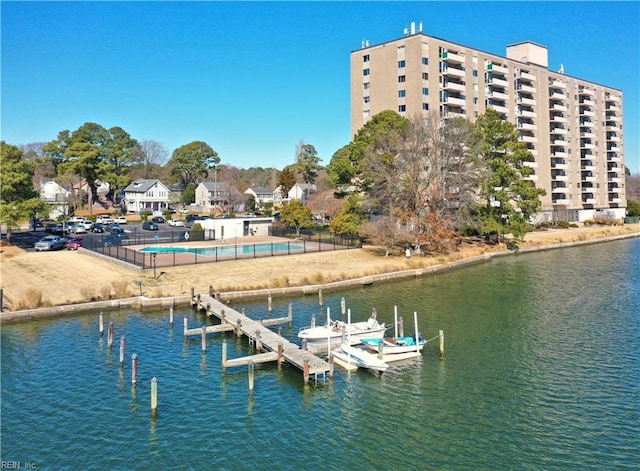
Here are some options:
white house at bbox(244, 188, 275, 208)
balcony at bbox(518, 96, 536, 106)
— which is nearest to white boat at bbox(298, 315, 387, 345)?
balcony at bbox(518, 96, 536, 106)

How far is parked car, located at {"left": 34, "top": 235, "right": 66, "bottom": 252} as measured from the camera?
5411 centimetres

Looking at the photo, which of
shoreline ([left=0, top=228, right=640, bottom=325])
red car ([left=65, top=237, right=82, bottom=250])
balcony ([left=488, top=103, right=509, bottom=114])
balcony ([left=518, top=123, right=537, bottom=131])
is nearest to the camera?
shoreline ([left=0, top=228, right=640, bottom=325])

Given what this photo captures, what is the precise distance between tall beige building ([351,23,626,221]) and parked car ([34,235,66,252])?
160ft

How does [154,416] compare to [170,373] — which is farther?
[170,373]

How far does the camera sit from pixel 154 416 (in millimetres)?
19094

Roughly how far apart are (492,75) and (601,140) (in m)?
45.4

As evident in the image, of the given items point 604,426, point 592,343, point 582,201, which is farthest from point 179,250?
point 582,201

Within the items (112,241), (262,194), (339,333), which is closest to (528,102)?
(262,194)

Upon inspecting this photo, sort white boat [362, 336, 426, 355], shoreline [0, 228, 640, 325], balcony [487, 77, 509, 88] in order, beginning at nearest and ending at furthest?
1. white boat [362, 336, 426, 355]
2. shoreline [0, 228, 640, 325]
3. balcony [487, 77, 509, 88]

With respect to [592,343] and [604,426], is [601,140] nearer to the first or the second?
[592,343]

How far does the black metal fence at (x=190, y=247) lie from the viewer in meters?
47.1

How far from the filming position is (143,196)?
117562mm

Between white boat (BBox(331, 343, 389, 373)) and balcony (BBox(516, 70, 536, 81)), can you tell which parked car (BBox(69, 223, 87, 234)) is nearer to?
white boat (BBox(331, 343, 389, 373))

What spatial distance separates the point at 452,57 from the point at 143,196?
7676cm
